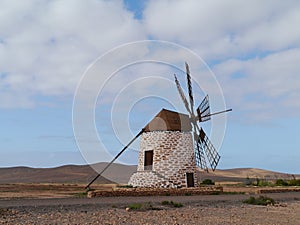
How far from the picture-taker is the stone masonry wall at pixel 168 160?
30.4 m

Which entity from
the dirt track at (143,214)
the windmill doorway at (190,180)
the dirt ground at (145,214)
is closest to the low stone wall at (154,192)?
the windmill doorway at (190,180)

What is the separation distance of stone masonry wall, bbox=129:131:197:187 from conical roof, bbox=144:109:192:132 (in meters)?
0.33

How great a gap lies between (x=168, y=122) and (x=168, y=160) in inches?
110

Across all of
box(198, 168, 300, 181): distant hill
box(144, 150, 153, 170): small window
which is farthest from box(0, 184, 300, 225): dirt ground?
box(198, 168, 300, 181): distant hill

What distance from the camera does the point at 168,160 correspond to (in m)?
30.5

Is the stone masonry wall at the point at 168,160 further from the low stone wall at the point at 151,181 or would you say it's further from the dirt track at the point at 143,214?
the dirt track at the point at 143,214

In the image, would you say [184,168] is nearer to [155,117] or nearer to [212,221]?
[155,117]

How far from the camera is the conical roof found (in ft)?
103

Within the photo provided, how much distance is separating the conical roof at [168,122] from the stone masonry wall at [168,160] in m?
0.33

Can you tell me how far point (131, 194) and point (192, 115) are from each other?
385 inches

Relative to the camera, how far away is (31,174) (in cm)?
10731

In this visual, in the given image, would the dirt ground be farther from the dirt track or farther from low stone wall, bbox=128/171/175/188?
low stone wall, bbox=128/171/175/188

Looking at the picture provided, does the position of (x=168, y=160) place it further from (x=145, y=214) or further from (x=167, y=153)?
(x=145, y=214)

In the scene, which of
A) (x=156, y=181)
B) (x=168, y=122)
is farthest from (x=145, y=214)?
(x=168, y=122)
